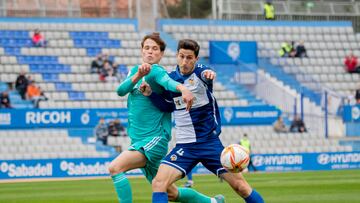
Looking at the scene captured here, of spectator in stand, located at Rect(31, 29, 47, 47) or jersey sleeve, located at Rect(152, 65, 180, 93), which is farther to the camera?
spectator in stand, located at Rect(31, 29, 47, 47)

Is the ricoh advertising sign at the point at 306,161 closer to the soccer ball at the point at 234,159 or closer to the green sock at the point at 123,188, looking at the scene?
the green sock at the point at 123,188

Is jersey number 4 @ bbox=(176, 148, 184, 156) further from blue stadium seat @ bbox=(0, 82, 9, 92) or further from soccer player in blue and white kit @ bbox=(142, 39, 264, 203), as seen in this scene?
blue stadium seat @ bbox=(0, 82, 9, 92)

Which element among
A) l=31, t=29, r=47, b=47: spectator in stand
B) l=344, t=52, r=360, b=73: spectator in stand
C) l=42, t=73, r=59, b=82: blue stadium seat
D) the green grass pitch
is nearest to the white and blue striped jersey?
the green grass pitch

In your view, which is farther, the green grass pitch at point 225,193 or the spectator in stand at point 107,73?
the spectator in stand at point 107,73

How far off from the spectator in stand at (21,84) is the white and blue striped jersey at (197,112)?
2317cm

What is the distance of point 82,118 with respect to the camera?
3347 cm

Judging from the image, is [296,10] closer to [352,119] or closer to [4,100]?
[352,119]

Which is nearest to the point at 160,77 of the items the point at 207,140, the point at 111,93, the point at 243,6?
the point at 207,140

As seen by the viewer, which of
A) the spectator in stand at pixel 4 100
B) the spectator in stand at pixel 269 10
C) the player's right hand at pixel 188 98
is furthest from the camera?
the spectator in stand at pixel 269 10

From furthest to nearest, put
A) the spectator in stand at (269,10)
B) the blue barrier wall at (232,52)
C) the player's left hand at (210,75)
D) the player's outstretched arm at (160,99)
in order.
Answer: the spectator in stand at (269,10) → the blue barrier wall at (232,52) → the player's outstretched arm at (160,99) → the player's left hand at (210,75)

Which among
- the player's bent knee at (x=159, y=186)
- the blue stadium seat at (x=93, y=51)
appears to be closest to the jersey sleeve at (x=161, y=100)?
the player's bent knee at (x=159, y=186)

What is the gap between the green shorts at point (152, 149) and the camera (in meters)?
11.9

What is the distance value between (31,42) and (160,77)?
26.6 metres

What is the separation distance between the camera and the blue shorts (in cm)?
1134
